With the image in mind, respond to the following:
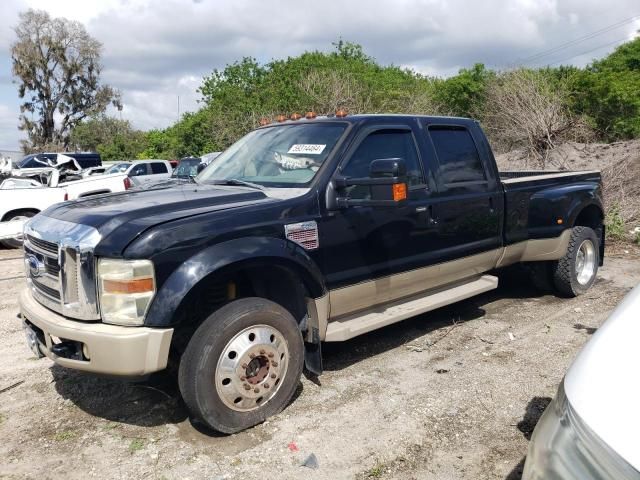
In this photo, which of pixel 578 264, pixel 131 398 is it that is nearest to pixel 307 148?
pixel 131 398

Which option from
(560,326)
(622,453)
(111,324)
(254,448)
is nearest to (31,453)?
(111,324)

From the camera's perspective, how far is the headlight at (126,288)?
306 cm

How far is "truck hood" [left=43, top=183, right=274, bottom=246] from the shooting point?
3.21 meters

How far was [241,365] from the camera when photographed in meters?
3.39

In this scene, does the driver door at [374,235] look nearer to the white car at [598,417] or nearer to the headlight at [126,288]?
the headlight at [126,288]

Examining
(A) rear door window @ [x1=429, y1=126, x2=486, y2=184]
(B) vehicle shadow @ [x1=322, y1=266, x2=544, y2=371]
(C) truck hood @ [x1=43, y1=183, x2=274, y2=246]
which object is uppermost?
(A) rear door window @ [x1=429, y1=126, x2=486, y2=184]

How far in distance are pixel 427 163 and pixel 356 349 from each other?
5.50ft

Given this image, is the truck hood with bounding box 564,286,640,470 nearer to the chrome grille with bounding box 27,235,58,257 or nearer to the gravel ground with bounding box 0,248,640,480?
the gravel ground with bounding box 0,248,640,480

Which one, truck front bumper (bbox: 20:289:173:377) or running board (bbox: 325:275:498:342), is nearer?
truck front bumper (bbox: 20:289:173:377)

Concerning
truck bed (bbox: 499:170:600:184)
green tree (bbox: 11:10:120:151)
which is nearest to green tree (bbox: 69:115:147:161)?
green tree (bbox: 11:10:120:151)

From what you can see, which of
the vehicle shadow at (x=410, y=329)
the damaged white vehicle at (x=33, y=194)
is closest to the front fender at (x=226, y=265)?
the vehicle shadow at (x=410, y=329)

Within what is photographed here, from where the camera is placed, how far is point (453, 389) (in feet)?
13.3

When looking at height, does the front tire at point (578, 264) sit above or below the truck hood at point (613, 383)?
below

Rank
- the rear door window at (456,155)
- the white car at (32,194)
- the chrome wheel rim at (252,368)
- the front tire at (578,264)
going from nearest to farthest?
the chrome wheel rim at (252,368), the rear door window at (456,155), the front tire at (578,264), the white car at (32,194)
